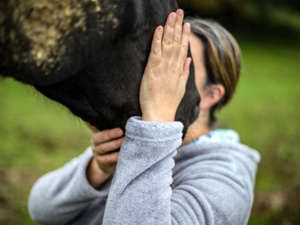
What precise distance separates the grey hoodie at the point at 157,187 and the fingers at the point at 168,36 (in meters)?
0.26

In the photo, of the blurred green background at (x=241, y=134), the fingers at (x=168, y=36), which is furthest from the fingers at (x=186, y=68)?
the blurred green background at (x=241, y=134)

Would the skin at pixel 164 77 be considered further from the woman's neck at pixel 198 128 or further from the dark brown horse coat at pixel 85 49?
the woman's neck at pixel 198 128

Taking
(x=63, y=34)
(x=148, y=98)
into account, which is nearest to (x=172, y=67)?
(x=148, y=98)

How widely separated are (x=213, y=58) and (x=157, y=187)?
92 cm

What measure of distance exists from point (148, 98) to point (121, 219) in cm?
44

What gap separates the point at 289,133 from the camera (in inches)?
240

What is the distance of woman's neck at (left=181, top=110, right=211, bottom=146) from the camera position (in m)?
1.98

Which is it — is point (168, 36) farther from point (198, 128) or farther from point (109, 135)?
point (198, 128)

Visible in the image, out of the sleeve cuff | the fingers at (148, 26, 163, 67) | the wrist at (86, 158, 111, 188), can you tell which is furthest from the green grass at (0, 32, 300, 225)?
the fingers at (148, 26, 163, 67)

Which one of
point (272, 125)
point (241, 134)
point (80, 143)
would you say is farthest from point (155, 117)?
point (272, 125)

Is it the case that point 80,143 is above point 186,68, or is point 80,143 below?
below

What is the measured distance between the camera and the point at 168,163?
144cm

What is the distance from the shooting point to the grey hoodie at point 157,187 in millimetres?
1394

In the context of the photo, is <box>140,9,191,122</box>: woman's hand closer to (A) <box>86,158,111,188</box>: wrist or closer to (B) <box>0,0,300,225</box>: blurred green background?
(B) <box>0,0,300,225</box>: blurred green background
